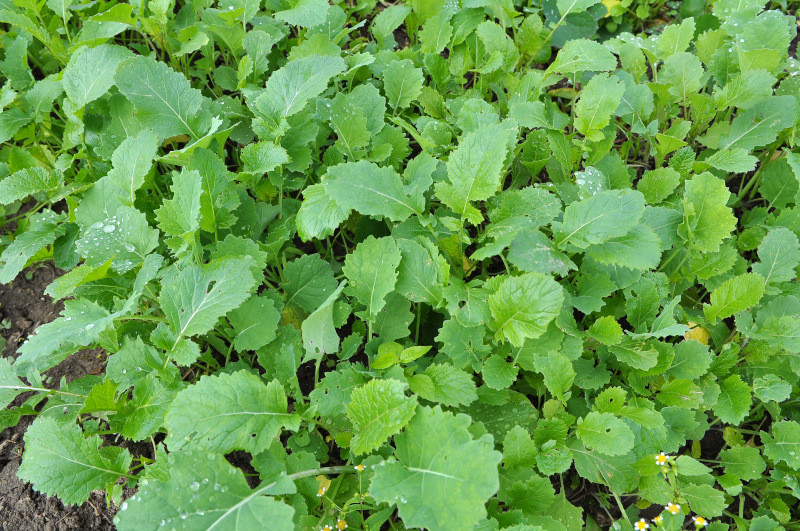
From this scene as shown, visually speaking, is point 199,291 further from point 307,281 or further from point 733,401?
point 733,401

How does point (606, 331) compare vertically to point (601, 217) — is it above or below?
below

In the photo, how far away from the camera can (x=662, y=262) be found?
2.53 meters

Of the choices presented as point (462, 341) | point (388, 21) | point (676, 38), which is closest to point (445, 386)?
point (462, 341)

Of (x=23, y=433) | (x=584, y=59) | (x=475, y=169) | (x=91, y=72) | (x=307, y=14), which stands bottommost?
(x=23, y=433)

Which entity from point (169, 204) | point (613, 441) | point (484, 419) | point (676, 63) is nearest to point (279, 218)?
point (169, 204)

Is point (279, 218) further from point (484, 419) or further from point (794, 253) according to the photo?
point (794, 253)

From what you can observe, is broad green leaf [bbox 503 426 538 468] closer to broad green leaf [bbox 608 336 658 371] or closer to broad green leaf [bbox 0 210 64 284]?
broad green leaf [bbox 608 336 658 371]

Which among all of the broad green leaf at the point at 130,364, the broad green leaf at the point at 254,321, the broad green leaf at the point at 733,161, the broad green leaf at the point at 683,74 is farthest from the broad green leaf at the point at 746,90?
the broad green leaf at the point at 130,364

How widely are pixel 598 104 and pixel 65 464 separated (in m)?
2.52

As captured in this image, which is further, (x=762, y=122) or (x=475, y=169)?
(x=762, y=122)

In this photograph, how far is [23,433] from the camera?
94.8 inches

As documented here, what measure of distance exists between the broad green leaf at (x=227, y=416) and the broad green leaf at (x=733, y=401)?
159cm

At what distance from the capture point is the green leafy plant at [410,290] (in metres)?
1.93

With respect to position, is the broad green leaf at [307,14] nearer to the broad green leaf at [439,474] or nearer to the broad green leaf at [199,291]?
the broad green leaf at [199,291]
